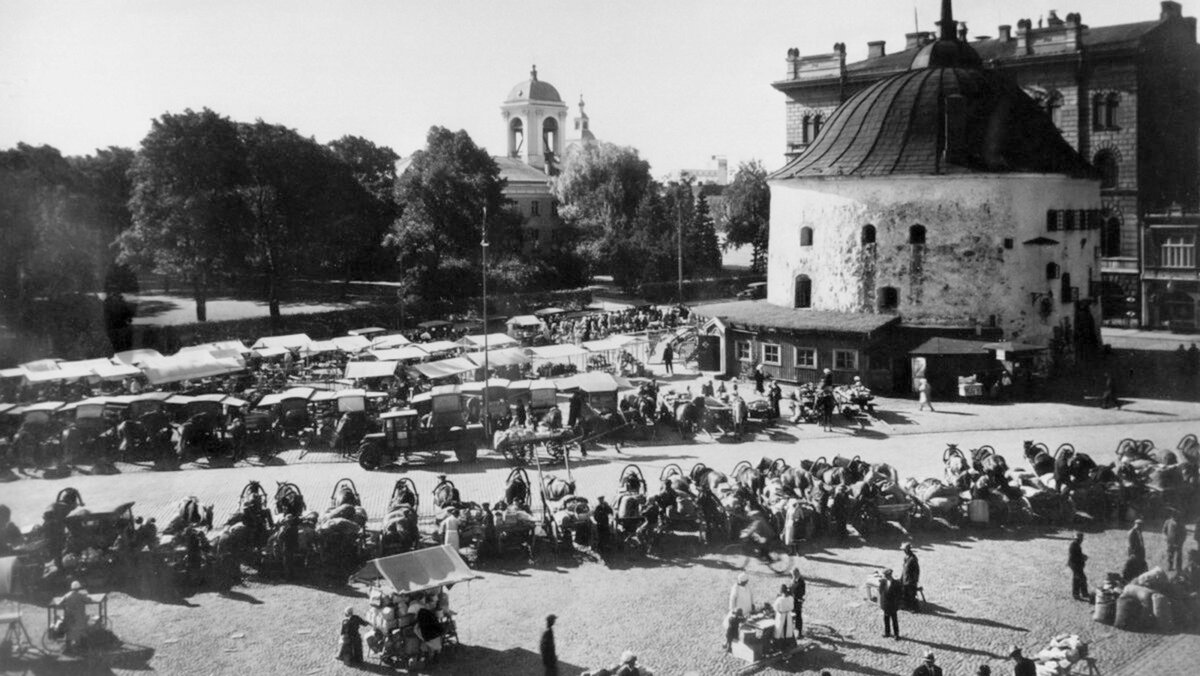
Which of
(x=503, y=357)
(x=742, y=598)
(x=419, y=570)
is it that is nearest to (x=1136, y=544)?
(x=742, y=598)

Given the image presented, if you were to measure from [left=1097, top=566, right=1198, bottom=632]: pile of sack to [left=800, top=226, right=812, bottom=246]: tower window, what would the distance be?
96.4 feet

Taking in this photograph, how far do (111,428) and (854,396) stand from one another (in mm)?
23851

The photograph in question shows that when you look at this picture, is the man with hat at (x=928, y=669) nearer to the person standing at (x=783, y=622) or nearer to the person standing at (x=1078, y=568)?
the person standing at (x=783, y=622)

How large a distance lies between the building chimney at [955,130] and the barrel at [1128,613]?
91.1 ft

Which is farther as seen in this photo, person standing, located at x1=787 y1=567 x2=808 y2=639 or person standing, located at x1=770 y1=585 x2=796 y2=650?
person standing, located at x1=787 y1=567 x2=808 y2=639

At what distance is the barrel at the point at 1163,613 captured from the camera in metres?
18.7

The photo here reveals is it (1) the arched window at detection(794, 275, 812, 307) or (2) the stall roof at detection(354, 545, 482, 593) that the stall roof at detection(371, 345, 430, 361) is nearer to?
(1) the arched window at detection(794, 275, 812, 307)

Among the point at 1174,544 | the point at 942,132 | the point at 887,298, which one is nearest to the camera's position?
the point at 1174,544

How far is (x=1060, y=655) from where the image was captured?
1655 centimetres

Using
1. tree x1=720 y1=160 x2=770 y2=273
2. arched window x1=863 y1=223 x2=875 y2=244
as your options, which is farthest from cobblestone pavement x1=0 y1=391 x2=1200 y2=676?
tree x1=720 y1=160 x2=770 y2=273

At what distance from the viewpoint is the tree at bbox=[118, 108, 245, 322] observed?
5628 cm

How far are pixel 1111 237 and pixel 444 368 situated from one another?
40805mm

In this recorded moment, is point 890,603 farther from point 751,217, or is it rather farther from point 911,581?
point 751,217

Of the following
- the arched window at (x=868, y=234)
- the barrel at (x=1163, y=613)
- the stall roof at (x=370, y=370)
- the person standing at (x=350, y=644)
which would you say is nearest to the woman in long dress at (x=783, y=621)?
the barrel at (x=1163, y=613)
